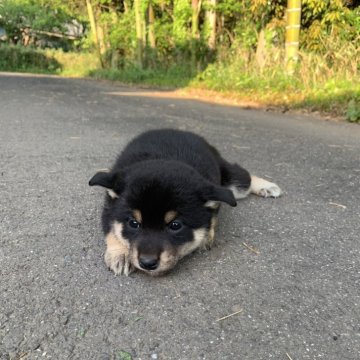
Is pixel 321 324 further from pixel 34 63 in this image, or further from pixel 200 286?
pixel 34 63

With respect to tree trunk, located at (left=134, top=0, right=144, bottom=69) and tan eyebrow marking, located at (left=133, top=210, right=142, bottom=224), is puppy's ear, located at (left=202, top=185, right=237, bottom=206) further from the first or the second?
tree trunk, located at (left=134, top=0, right=144, bottom=69)

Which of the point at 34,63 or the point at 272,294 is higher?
the point at 34,63

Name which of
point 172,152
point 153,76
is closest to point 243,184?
point 172,152

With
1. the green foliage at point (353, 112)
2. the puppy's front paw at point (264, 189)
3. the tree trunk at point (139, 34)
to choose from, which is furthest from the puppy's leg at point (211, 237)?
the tree trunk at point (139, 34)

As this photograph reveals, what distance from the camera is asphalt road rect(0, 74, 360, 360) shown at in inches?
72.1

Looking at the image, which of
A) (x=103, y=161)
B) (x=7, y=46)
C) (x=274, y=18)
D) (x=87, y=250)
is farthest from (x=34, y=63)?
(x=87, y=250)

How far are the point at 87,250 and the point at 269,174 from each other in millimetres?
2514

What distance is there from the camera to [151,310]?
2.06 m

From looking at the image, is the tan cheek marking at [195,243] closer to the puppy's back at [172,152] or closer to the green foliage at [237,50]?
the puppy's back at [172,152]

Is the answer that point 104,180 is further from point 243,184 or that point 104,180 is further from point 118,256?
point 243,184

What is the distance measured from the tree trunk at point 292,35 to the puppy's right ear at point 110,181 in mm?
8266

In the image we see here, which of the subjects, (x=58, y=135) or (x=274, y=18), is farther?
(x=274, y=18)

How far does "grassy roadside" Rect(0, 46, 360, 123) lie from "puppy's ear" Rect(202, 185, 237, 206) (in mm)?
5966

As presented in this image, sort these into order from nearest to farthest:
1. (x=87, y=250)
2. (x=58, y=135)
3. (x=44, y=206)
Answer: (x=87, y=250), (x=44, y=206), (x=58, y=135)
